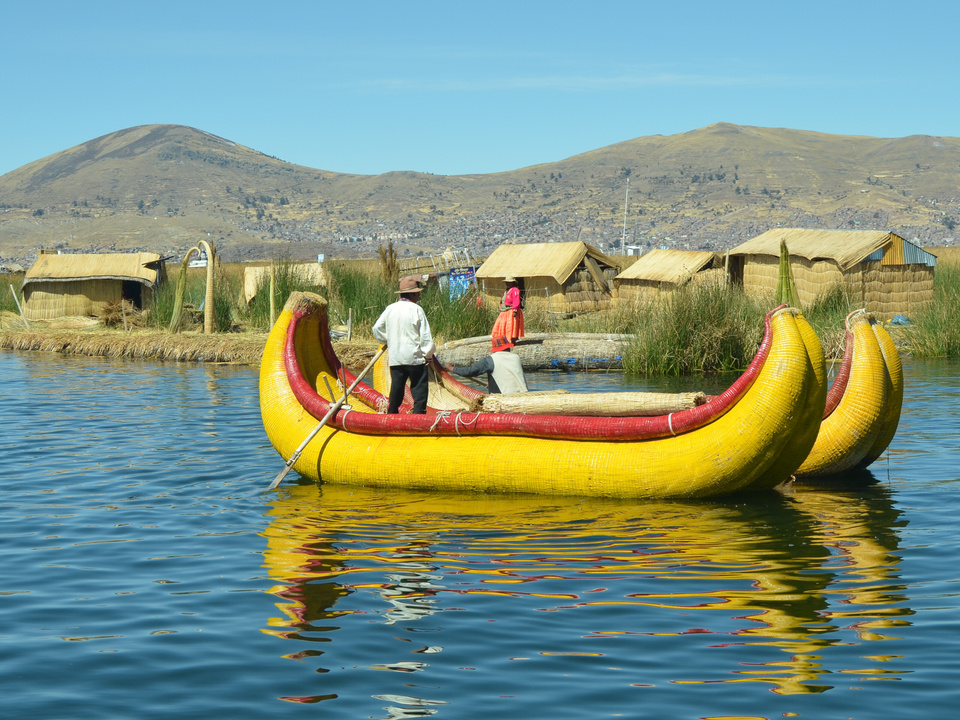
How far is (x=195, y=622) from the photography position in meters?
6.21

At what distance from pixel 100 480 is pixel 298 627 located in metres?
5.25

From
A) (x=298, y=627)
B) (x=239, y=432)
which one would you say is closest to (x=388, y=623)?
(x=298, y=627)

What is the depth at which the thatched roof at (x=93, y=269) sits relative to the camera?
2944cm

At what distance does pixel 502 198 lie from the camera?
484 feet

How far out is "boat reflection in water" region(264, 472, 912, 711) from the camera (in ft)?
18.4

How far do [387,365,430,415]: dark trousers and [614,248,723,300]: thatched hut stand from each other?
1903 centimetres

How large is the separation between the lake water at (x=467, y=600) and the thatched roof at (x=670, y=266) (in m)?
19.0

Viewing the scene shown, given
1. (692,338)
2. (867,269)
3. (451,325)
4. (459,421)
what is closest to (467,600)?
(459,421)

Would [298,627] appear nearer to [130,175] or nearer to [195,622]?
[195,622]

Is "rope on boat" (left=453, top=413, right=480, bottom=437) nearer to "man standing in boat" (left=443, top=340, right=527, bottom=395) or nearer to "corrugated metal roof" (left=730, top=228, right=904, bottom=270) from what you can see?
"man standing in boat" (left=443, top=340, right=527, bottom=395)

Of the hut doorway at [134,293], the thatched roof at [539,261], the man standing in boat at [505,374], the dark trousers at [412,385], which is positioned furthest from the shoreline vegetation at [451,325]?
the dark trousers at [412,385]

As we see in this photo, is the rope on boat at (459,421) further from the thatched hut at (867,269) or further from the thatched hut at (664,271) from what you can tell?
the thatched hut at (664,271)

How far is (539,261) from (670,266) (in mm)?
4183

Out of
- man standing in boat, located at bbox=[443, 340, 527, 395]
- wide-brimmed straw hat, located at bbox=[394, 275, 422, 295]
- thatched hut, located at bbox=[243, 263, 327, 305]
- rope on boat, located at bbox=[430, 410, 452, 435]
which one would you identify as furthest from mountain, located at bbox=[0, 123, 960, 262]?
rope on boat, located at bbox=[430, 410, 452, 435]
